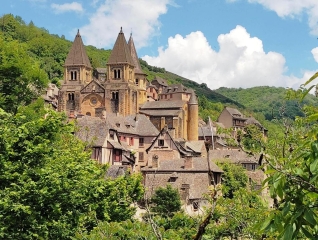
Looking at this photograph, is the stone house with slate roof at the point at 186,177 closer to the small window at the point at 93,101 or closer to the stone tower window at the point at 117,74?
the small window at the point at 93,101

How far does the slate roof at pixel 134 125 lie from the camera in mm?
64688

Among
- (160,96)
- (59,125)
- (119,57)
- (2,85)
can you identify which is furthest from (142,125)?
(59,125)

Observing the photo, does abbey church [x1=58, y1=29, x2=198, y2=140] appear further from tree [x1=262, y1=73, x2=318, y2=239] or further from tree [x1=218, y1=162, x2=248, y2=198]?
tree [x1=262, y1=73, x2=318, y2=239]

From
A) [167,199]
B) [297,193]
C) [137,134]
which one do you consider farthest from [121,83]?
[297,193]

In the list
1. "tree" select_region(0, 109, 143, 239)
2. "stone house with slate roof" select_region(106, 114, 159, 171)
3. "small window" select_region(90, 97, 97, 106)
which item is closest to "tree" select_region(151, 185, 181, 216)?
"tree" select_region(0, 109, 143, 239)

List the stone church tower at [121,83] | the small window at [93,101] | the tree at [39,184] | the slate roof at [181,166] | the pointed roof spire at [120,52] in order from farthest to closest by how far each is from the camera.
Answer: the pointed roof spire at [120,52] < the small window at [93,101] < the stone church tower at [121,83] < the slate roof at [181,166] < the tree at [39,184]

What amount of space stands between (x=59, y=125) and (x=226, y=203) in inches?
232

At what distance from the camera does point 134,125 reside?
69.2m

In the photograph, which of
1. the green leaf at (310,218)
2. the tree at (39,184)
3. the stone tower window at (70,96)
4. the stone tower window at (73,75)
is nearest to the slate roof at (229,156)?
the stone tower window at (70,96)

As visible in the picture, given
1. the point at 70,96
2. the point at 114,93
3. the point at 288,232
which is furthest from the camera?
the point at 70,96

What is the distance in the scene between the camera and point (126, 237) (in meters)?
16.4

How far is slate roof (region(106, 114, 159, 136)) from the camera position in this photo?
64.7 metres

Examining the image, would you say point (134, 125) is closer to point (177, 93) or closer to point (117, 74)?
point (117, 74)

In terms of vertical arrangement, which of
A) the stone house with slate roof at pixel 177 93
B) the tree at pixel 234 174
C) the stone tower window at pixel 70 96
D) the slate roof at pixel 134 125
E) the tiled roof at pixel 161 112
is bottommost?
the tree at pixel 234 174
